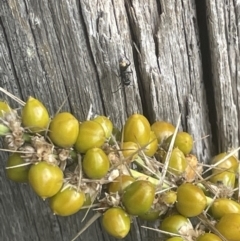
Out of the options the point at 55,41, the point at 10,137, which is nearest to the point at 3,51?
the point at 55,41

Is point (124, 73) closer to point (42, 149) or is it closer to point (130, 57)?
point (130, 57)

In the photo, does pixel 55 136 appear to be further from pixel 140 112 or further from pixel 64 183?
pixel 140 112

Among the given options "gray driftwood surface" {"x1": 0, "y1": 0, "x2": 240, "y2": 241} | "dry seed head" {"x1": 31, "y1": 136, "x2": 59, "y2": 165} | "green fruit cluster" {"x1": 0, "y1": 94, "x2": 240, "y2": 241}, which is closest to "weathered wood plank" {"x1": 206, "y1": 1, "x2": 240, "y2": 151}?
"gray driftwood surface" {"x1": 0, "y1": 0, "x2": 240, "y2": 241}

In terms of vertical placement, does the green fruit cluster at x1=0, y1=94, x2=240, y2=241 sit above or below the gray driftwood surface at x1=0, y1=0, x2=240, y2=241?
below

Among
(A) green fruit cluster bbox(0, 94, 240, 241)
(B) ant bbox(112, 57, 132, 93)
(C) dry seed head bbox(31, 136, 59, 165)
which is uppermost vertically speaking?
(B) ant bbox(112, 57, 132, 93)

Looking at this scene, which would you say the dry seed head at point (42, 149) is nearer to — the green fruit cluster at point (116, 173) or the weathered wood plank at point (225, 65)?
the green fruit cluster at point (116, 173)

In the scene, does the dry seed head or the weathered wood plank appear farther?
the weathered wood plank

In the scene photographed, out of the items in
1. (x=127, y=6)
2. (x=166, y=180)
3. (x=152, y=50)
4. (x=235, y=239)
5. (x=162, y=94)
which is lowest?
(x=235, y=239)

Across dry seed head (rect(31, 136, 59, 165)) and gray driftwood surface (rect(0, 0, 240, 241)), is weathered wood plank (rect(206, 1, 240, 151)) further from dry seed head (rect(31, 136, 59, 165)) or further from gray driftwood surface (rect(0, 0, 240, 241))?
dry seed head (rect(31, 136, 59, 165))

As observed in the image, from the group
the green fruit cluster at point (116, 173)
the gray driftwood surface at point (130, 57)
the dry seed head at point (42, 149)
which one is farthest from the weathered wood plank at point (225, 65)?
the dry seed head at point (42, 149)
